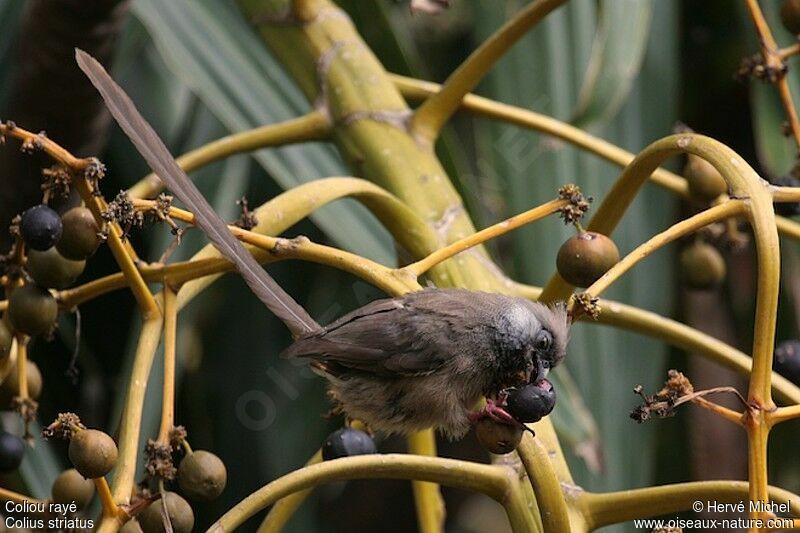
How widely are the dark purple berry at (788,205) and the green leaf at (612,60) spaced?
0.40 meters

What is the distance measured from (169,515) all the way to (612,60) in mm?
1174

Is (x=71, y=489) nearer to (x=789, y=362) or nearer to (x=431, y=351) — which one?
(x=431, y=351)

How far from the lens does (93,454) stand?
3.56 ft

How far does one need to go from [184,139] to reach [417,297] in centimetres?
140

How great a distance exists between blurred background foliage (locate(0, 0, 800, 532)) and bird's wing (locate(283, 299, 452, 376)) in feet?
1.99

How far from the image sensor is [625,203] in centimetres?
121

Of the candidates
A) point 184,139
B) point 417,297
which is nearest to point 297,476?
point 417,297

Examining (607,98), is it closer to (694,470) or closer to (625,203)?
(625,203)

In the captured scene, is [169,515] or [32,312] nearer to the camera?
[169,515]

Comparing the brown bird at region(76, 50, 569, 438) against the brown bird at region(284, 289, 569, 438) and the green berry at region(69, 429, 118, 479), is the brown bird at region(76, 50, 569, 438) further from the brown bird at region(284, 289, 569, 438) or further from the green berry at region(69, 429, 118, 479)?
the green berry at region(69, 429, 118, 479)

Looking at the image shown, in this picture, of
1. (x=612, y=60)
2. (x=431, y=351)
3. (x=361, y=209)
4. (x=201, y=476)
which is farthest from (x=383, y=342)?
(x=612, y=60)

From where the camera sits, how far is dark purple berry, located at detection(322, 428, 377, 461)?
131 cm

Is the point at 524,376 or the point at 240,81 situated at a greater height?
the point at 240,81

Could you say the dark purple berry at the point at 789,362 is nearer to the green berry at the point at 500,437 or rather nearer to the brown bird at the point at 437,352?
the brown bird at the point at 437,352
